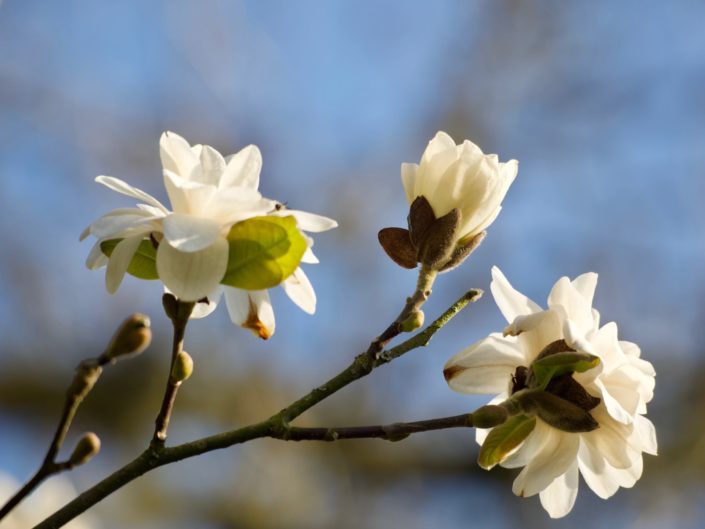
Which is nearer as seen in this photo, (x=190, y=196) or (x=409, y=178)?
(x=190, y=196)

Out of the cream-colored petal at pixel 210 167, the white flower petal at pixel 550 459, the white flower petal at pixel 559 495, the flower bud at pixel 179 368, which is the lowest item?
the white flower petal at pixel 559 495

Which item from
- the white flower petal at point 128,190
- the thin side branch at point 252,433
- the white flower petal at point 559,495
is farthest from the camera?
the white flower petal at point 559,495

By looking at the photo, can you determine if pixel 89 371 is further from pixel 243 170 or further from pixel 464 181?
pixel 464 181

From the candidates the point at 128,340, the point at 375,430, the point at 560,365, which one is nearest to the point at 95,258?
the point at 128,340

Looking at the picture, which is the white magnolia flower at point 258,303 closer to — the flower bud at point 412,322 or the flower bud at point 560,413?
the flower bud at point 412,322

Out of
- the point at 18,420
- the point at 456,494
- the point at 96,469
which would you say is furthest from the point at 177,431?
the point at 456,494

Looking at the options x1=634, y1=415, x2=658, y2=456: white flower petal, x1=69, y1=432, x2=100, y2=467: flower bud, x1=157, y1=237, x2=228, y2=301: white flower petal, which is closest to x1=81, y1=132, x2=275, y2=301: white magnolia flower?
x1=157, y1=237, x2=228, y2=301: white flower petal

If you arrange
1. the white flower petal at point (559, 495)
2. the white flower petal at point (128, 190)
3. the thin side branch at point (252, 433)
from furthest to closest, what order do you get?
1. the white flower petal at point (559, 495)
2. the white flower petal at point (128, 190)
3. the thin side branch at point (252, 433)

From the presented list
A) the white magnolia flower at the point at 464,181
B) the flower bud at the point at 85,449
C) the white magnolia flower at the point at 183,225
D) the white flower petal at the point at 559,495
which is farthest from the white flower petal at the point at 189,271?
the white flower petal at the point at 559,495
